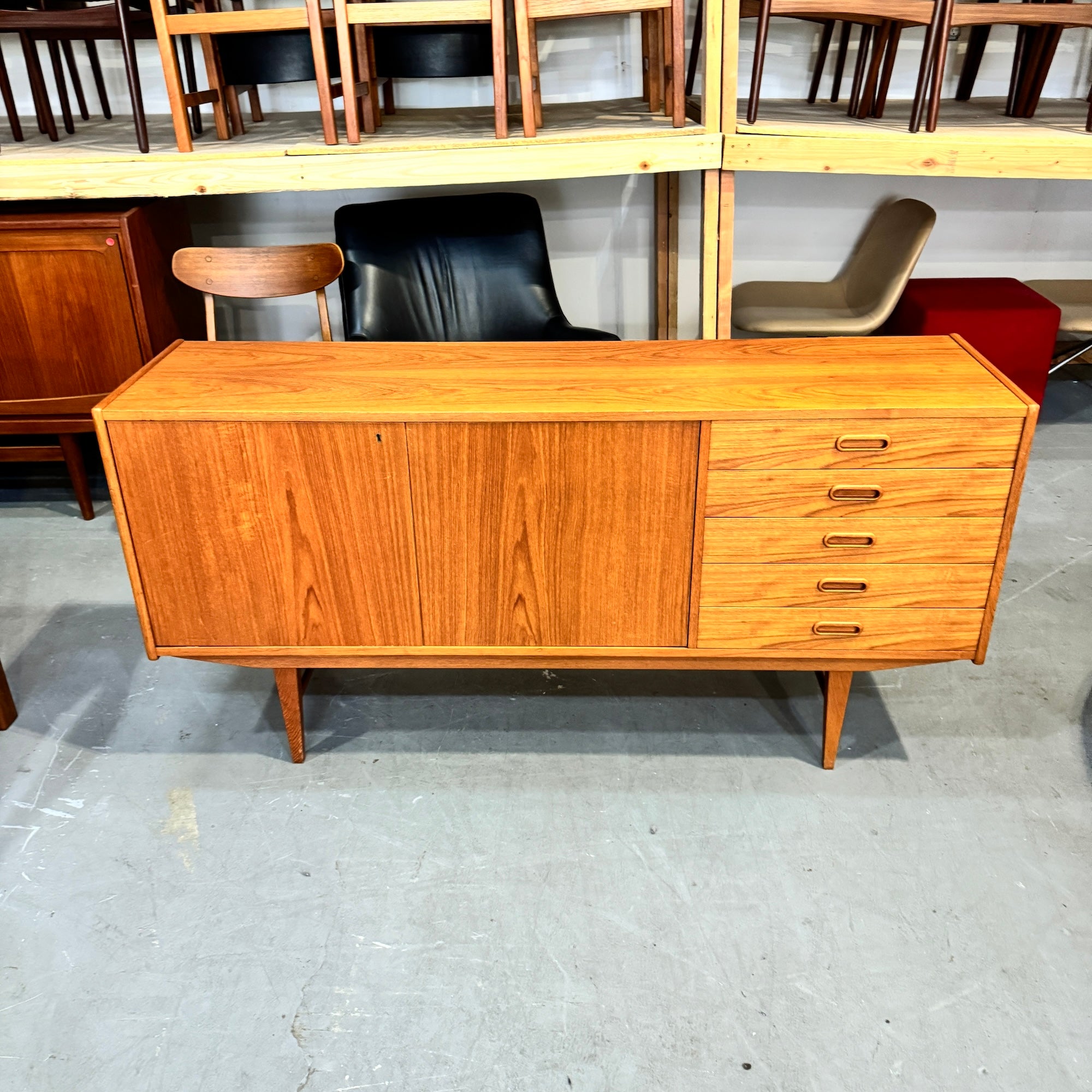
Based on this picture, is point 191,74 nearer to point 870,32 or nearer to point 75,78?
point 75,78

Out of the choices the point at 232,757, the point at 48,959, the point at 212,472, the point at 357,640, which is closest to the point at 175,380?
the point at 212,472

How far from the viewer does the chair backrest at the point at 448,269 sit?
301 centimetres

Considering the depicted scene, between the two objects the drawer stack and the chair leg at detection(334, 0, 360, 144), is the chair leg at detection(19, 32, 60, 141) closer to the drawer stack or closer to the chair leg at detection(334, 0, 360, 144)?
the chair leg at detection(334, 0, 360, 144)

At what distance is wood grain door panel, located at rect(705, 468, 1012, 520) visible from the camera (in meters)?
1.74

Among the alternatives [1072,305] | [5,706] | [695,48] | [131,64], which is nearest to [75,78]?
[131,64]

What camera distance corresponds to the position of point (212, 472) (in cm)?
179

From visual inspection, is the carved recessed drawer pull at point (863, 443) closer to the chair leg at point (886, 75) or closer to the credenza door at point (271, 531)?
the credenza door at point (271, 531)

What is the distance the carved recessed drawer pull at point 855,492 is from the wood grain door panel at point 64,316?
203cm

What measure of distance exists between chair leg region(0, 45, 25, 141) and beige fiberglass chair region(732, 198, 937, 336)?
226cm

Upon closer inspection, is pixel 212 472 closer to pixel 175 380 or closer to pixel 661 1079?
pixel 175 380

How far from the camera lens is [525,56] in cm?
238

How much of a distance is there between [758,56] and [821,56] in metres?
0.98

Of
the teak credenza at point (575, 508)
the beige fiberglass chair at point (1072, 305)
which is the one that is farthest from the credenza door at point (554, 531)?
the beige fiberglass chair at point (1072, 305)

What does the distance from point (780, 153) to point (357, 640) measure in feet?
5.38
